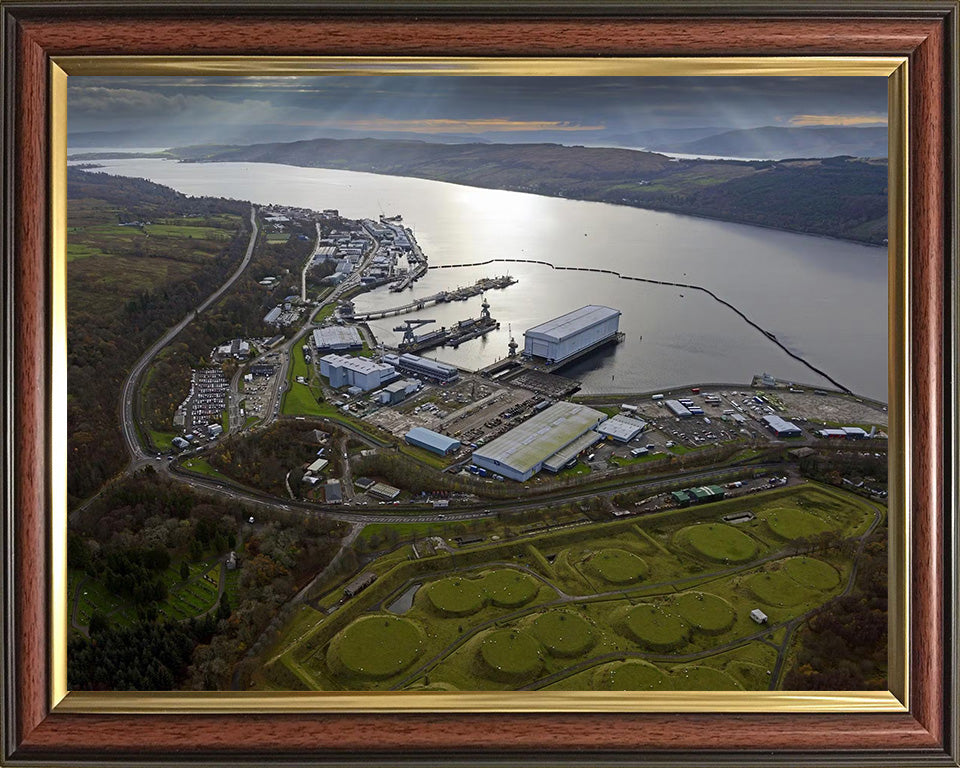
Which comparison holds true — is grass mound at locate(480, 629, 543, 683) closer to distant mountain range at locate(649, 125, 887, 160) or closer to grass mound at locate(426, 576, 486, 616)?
grass mound at locate(426, 576, 486, 616)

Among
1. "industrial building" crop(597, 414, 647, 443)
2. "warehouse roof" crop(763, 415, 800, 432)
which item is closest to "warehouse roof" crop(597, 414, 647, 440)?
"industrial building" crop(597, 414, 647, 443)

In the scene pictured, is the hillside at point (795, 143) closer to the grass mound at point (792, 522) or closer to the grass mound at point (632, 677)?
the grass mound at point (792, 522)

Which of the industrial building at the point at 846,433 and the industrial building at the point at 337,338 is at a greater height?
the industrial building at the point at 337,338

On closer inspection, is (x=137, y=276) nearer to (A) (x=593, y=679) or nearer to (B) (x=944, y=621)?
(A) (x=593, y=679)

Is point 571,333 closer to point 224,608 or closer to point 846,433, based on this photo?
point 846,433

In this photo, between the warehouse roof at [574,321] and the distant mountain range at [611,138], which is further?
the warehouse roof at [574,321]

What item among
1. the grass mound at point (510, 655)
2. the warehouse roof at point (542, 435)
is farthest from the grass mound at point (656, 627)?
the warehouse roof at point (542, 435)

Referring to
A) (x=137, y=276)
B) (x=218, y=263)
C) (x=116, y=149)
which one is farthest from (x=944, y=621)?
(x=218, y=263)
